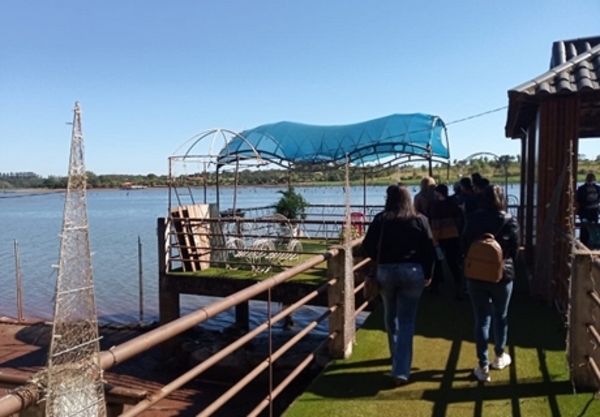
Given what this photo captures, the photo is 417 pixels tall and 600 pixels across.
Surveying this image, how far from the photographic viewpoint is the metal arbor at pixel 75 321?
139 centimetres

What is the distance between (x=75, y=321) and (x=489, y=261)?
3576mm

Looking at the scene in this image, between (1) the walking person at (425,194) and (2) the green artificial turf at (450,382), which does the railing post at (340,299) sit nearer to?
(2) the green artificial turf at (450,382)

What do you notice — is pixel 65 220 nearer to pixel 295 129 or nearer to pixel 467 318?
pixel 467 318

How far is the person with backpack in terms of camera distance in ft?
14.5

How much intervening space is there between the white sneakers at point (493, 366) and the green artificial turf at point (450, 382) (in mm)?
52

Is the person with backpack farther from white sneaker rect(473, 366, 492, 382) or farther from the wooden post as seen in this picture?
the wooden post

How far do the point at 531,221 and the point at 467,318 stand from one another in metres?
3.67

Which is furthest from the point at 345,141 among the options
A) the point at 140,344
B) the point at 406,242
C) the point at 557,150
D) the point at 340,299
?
the point at 140,344

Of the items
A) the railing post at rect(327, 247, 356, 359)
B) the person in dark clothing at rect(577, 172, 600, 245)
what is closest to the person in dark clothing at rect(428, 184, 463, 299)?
the railing post at rect(327, 247, 356, 359)

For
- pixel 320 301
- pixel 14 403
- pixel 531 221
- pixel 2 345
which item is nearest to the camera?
pixel 14 403

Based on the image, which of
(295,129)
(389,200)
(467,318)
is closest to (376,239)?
(389,200)

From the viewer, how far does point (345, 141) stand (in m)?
17.2

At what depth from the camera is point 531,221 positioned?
947 cm

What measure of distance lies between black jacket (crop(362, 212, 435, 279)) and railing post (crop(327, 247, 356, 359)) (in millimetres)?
596
